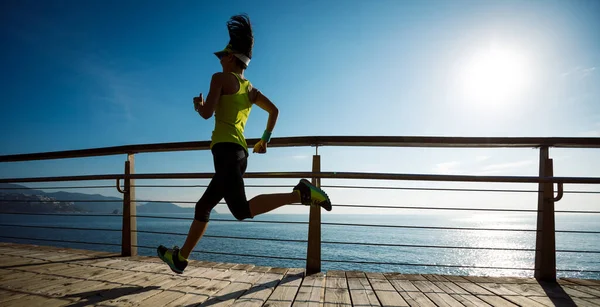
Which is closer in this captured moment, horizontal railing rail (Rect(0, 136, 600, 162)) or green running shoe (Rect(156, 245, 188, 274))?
green running shoe (Rect(156, 245, 188, 274))

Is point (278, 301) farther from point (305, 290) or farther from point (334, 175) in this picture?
point (334, 175)

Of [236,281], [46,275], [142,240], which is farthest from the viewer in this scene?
[142,240]

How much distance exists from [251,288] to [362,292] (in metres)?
0.70

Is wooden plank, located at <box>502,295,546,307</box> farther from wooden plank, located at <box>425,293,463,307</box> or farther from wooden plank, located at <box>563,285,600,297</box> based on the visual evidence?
wooden plank, located at <box>563,285,600,297</box>

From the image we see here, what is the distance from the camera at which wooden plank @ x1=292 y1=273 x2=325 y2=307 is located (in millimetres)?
1650

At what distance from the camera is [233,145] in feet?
6.05

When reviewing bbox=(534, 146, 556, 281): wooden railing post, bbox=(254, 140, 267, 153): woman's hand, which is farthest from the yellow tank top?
bbox=(534, 146, 556, 281): wooden railing post

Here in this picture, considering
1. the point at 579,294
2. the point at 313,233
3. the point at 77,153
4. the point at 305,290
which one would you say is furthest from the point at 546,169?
the point at 77,153

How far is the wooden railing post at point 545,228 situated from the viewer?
2.27 m

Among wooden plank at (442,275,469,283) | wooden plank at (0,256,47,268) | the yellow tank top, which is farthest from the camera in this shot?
wooden plank at (0,256,47,268)

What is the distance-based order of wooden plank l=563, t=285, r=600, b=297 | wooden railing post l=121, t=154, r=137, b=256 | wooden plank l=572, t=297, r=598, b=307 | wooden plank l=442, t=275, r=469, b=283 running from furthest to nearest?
wooden railing post l=121, t=154, r=137, b=256, wooden plank l=442, t=275, r=469, b=283, wooden plank l=563, t=285, r=600, b=297, wooden plank l=572, t=297, r=598, b=307

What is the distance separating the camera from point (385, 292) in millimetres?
1888

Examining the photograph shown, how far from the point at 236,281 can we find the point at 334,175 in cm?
102

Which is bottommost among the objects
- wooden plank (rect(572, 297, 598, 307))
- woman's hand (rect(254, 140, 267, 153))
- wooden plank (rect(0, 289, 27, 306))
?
wooden plank (rect(0, 289, 27, 306))
